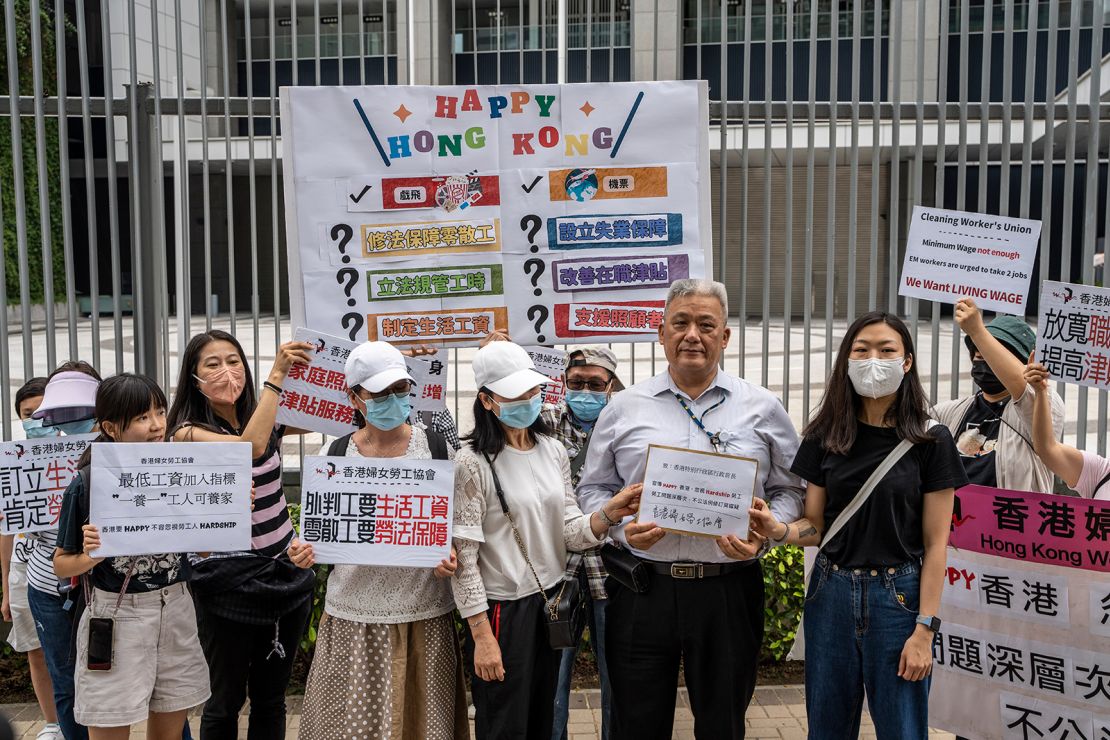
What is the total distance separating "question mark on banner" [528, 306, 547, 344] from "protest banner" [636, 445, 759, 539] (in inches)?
63.2

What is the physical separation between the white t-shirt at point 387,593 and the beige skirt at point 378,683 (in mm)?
38

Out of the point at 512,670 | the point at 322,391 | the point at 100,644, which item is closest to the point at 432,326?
the point at 322,391

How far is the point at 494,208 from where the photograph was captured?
479cm

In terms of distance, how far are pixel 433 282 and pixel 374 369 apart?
4.29ft

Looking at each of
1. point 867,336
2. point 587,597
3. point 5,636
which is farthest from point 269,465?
point 5,636

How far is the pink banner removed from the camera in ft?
12.0

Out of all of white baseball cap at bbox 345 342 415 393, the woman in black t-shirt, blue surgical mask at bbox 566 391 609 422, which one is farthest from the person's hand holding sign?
blue surgical mask at bbox 566 391 609 422

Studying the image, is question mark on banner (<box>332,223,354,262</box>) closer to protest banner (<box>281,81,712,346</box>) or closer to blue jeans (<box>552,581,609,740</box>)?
protest banner (<box>281,81,712,346</box>)

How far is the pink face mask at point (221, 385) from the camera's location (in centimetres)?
384

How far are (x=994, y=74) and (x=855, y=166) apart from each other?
13.5 metres

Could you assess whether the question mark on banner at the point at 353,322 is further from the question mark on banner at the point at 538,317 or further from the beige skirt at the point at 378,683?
the beige skirt at the point at 378,683

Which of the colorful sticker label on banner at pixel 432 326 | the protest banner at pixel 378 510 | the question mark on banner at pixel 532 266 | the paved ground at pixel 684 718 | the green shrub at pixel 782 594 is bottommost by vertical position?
the paved ground at pixel 684 718

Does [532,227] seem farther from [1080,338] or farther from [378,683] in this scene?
[1080,338]

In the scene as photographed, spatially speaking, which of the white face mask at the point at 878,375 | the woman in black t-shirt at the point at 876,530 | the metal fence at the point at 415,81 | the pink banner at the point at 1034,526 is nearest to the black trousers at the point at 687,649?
the woman in black t-shirt at the point at 876,530
